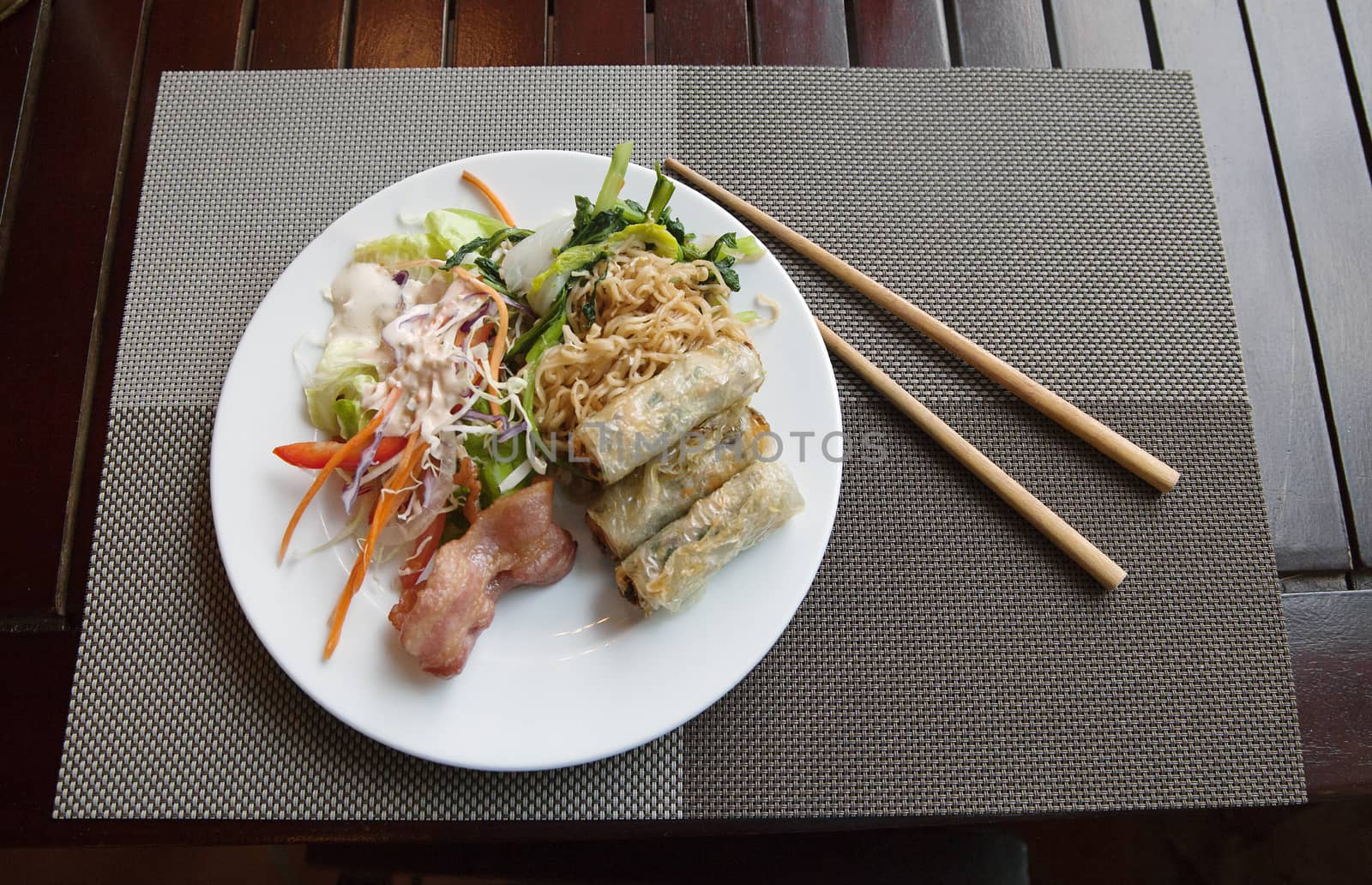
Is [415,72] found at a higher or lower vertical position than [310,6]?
lower

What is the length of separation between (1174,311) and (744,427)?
147 cm

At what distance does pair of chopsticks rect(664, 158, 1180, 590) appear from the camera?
2225 mm

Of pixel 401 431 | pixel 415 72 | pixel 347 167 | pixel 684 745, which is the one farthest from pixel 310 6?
pixel 684 745

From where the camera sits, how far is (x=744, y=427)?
2105mm

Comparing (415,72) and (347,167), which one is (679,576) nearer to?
(347,167)

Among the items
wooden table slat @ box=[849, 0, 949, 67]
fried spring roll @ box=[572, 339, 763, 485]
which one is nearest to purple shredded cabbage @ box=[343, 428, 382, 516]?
fried spring roll @ box=[572, 339, 763, 485]

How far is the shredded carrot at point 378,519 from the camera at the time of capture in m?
1.94

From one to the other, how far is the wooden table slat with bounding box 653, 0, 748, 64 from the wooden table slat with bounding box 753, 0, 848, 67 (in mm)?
60

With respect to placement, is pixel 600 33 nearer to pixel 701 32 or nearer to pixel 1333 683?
pixel 701 32

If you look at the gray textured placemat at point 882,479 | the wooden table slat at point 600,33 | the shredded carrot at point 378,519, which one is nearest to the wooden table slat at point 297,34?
the gray textured placemat at point 882,479

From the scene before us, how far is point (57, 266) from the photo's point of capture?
2.52 m

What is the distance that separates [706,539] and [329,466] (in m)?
0.97

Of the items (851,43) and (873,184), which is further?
(851,43)

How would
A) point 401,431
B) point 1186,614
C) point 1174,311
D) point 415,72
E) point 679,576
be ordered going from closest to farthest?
point 679,576
point 401,431
point 1186,614
point 1174,311
point 415,72
